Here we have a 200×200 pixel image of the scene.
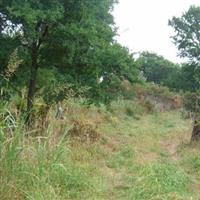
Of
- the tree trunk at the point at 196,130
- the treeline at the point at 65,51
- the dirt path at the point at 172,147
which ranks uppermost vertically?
the treeline at the point at 65,51

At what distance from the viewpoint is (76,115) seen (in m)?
12.8

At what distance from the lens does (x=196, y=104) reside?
1281 centimetres

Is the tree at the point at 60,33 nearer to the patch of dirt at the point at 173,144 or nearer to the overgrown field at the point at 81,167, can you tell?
the overgrown field at the point at 81,167

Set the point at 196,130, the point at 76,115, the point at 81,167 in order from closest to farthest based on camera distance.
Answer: the point at 81,167, the point at 76,115, the point at 196,130

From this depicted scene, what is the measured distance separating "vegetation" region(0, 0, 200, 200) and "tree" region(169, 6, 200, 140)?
0.05 m

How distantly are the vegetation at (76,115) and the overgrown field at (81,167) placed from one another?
1cm

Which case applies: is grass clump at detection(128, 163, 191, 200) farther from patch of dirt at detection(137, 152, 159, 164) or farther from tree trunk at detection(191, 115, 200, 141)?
tree trunk at detection(191, 115, 200, 141)

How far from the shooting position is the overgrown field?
4879 mm

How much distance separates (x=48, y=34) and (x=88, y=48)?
Answer: 90 cm

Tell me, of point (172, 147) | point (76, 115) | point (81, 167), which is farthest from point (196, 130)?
point (81, 167)

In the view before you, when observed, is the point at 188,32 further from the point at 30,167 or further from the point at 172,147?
the point at 30,167

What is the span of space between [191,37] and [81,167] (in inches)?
444

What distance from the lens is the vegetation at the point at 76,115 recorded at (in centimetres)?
517

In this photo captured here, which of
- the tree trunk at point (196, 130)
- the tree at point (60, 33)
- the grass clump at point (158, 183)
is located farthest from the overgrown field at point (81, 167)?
the tree at point (60, 33)
